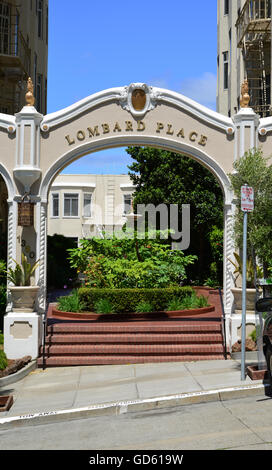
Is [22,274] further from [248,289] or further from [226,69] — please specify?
[226,69]

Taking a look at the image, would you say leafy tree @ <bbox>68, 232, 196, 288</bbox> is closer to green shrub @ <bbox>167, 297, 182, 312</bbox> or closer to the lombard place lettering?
green shrub @ <bbox>167, 297, 182, 312</bbox>

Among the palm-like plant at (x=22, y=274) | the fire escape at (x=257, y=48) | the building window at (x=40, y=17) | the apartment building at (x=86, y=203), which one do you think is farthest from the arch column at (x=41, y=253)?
the apartment building at (x=86, y=203)

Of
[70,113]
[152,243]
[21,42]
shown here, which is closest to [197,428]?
[70,113]

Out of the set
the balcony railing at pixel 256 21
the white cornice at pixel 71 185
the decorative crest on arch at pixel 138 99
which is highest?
the balcony railing at pixel 256 21

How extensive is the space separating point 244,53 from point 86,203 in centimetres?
1909

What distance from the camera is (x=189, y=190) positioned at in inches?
1099

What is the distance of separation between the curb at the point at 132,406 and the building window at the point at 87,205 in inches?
1362

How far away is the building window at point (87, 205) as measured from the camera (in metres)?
43.4

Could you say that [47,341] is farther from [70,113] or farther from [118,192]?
[118,192]

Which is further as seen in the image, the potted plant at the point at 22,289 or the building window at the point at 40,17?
the building window at the point at 40,17

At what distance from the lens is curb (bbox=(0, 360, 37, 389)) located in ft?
36.1

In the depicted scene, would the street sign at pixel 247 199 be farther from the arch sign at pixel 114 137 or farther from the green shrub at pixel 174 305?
the green shrub at pixel 174 305

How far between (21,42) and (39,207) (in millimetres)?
13172

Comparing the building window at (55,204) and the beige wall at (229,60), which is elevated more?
the beige wall at (229,60)
